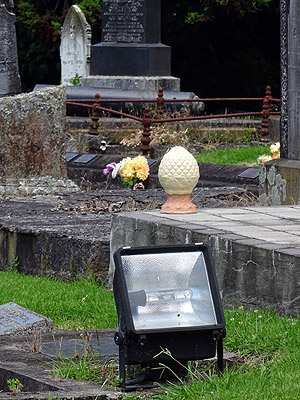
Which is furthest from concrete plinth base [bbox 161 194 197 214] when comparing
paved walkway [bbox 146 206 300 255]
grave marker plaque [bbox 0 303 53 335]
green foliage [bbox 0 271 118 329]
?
grave marker plaque [bbox 0 303 53 335]

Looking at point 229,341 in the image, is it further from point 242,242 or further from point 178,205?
point 178,205

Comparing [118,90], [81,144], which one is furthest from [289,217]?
[118,90]

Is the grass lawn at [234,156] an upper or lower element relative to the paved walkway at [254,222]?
lower

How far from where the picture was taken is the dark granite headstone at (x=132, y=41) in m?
20.9

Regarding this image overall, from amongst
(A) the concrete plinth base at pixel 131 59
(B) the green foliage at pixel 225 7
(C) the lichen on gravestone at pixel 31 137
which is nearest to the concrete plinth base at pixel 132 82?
(A) the concrete plinth base at pixel 131 59

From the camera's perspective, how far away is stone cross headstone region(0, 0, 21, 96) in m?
12.4

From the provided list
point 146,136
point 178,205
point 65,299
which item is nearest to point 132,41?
point 146,136

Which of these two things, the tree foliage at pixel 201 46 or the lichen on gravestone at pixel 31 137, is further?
the tree foliage at pixel 201 46

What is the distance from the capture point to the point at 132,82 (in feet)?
68.2

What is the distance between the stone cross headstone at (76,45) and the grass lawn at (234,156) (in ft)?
23.7

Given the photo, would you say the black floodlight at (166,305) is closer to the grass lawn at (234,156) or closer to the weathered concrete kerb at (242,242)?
the weathered concrete kerb at (242,242)

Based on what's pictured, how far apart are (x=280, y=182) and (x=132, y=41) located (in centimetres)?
1226

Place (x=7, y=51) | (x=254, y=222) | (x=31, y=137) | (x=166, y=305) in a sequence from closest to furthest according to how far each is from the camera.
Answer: (x=166, y=305), (x=254, y=222), (x=31, y=137), (x=7, y=51)

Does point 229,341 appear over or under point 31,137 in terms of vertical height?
under
